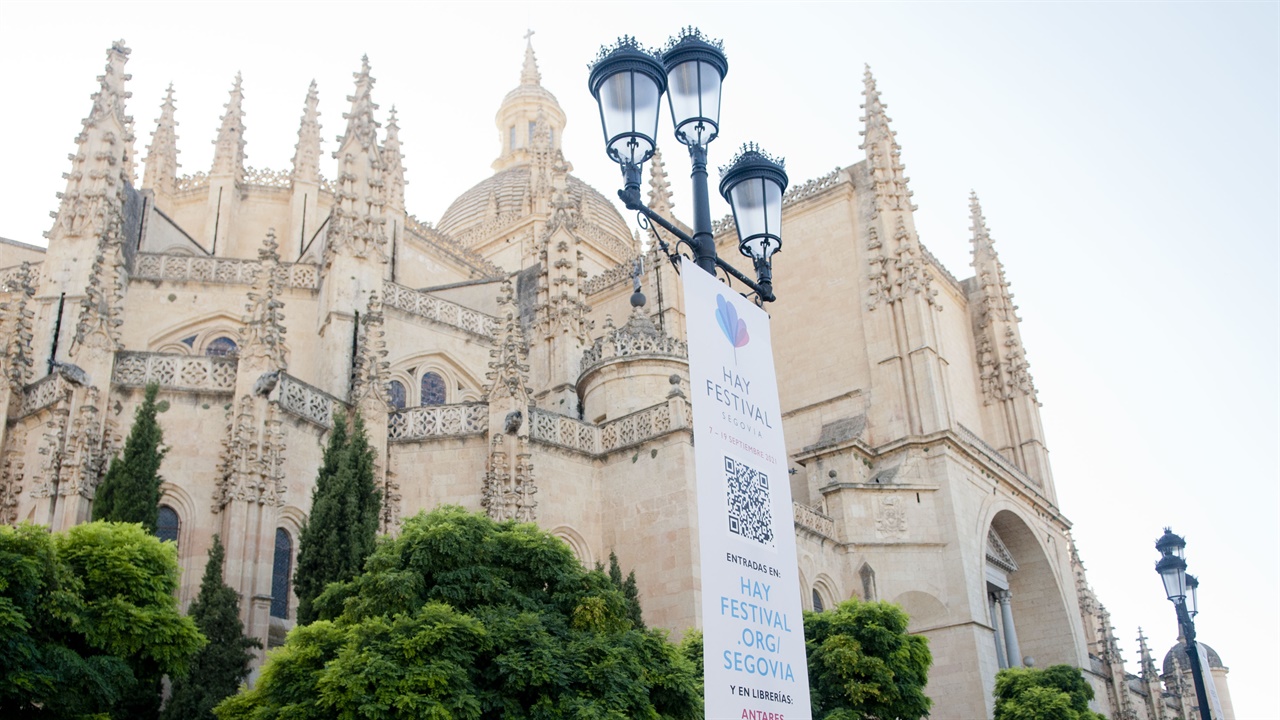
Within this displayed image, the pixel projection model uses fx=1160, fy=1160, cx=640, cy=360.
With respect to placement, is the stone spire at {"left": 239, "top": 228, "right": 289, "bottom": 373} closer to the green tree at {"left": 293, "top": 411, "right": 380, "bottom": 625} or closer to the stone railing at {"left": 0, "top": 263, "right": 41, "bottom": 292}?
the green tree at {"left": 293, "top": 411, "right": 380, "bottom": 625}

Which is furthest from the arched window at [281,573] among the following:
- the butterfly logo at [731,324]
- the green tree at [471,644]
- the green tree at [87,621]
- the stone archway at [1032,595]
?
the stone archway at [1032,595]

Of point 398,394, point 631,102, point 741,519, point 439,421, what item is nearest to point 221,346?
point 398,394

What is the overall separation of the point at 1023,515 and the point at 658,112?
27.7m

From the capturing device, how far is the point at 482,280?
33.0m

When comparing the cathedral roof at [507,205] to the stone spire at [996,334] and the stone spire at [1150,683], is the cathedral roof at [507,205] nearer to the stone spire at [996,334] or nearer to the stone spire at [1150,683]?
the stone spire at [996,334]

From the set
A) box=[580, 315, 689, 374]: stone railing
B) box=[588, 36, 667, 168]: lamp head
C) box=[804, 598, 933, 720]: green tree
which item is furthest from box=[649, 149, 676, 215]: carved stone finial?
box=[588, 36, 667, 168]: lamp head

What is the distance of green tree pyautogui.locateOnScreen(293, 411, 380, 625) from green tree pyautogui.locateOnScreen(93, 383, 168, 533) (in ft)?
7.89

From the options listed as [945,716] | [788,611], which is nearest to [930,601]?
[945,716]

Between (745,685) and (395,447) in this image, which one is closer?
(745,685)

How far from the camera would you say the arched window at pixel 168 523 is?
66.1 ft

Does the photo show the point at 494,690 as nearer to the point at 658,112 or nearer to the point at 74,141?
the point at 658,112

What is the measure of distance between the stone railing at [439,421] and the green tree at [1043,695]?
42.9 ft

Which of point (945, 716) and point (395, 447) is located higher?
point (395, 447)

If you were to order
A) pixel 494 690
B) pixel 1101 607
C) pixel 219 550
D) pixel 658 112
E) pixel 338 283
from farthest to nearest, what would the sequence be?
pixel 1101 607 → pixel 338 283 → pixel 219 550 → pixel 494 690 → pixel 658 112
